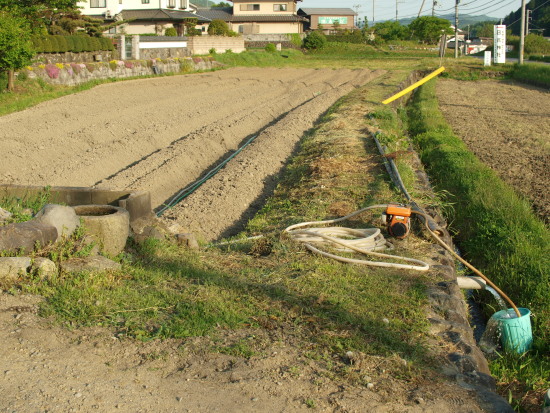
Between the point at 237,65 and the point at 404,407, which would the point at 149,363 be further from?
the point at 237,65

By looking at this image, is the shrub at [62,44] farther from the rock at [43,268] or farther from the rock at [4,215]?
the rock at [43,268]

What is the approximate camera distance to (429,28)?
74.3 m

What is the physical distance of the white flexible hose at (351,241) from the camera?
5.29 m

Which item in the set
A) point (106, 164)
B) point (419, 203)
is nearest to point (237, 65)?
point (106, 164)

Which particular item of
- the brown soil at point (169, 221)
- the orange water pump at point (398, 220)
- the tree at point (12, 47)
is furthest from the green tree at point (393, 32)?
the orange water pump at point (398, 220)

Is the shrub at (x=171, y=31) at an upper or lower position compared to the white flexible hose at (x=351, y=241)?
upper

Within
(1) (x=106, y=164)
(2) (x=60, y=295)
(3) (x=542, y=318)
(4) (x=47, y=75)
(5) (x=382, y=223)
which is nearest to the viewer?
(2) (x=60, y=295)

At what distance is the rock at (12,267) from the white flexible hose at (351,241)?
233 centimetres

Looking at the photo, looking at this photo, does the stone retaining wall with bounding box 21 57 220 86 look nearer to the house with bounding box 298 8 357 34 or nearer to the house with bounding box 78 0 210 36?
the house with bounding box 78 0 210 36

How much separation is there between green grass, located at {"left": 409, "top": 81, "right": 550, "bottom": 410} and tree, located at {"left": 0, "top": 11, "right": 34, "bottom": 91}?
39.4ft

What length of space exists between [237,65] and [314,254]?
1360 inches

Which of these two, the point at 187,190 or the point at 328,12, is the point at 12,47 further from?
the point at 328,12

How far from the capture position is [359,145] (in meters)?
11.1

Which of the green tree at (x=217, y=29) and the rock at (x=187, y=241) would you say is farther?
the green tree at (x=217, y=29)
